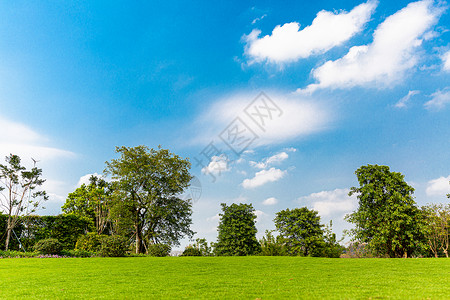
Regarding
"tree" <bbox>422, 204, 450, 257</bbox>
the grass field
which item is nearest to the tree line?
"tree" <bbox>422, 204, 450, 257</bbox>

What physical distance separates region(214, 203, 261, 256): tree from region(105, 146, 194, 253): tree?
15.2 feet

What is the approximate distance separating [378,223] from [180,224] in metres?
17.1

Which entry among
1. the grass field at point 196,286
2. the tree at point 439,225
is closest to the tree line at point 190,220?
the tree at point 439,225

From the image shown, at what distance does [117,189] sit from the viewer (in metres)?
25.5

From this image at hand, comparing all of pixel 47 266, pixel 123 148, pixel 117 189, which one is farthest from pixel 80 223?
pixel 47 266

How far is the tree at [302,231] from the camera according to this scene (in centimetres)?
1984

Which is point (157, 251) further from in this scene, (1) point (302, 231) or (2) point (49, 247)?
(1) point (302, 231)

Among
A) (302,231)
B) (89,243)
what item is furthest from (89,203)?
(302,231)

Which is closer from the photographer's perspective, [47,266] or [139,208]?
[47,266]

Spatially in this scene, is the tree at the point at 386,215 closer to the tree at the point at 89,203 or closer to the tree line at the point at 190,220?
the tree line at the point at 190,220

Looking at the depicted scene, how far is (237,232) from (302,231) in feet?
18.6

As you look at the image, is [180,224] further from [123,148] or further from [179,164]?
[123,148]

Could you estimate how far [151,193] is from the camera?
25234 millimetres

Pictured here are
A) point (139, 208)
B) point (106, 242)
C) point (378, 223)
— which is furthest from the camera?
point (139, 208)
